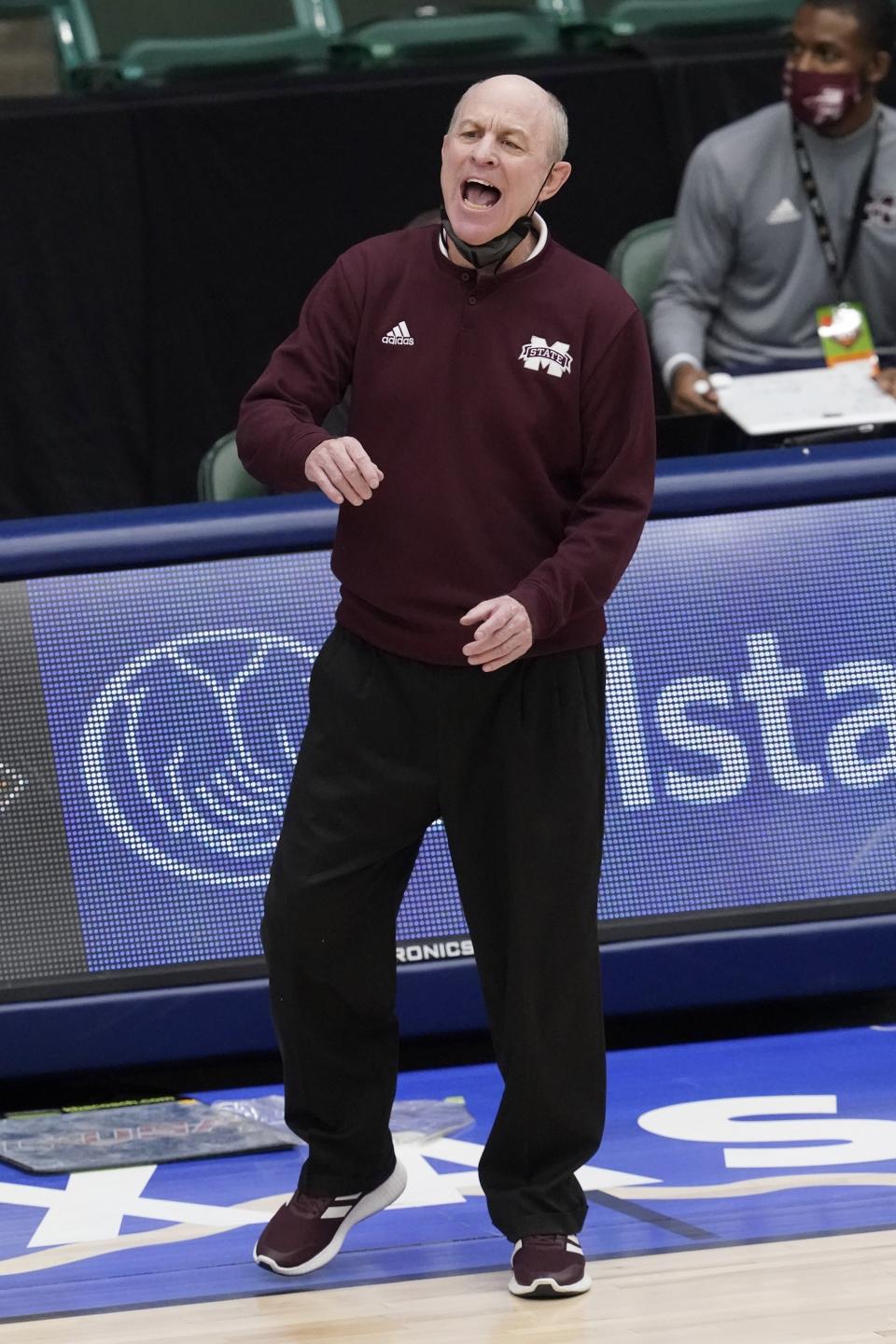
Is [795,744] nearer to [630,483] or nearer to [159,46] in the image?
[630,483]

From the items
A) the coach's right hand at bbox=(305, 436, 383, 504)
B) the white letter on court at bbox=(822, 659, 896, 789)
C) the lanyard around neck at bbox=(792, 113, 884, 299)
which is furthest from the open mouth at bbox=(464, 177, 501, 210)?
the lanyard around neck at bbox=(792, 113, 884, 299)

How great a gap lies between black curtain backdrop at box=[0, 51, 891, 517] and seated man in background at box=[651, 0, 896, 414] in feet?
3.17

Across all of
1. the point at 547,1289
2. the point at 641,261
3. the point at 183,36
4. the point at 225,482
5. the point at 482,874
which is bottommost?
the point at 547,1289

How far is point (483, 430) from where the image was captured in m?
2.80

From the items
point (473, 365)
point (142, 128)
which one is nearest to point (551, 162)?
point (473, 365)

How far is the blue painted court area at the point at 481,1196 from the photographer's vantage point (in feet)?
9.76

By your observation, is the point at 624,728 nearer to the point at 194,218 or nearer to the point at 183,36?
the point at 194,218

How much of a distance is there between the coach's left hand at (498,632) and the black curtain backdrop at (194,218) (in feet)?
12.7

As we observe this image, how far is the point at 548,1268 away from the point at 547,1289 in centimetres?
3

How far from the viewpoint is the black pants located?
2889 millimetres

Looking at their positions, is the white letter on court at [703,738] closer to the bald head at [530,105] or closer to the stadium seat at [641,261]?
the bald head at [530,105]

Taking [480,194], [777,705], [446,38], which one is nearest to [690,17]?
[446,38]

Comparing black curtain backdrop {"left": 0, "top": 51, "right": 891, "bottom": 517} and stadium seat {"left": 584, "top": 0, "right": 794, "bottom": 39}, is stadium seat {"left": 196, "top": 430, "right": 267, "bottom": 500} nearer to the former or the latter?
black curtain backdrop {"left": 0, "top": 51, "right": 891, "bottom": 517}

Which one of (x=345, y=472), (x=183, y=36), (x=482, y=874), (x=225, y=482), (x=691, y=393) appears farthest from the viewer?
(x=183, y=36)
